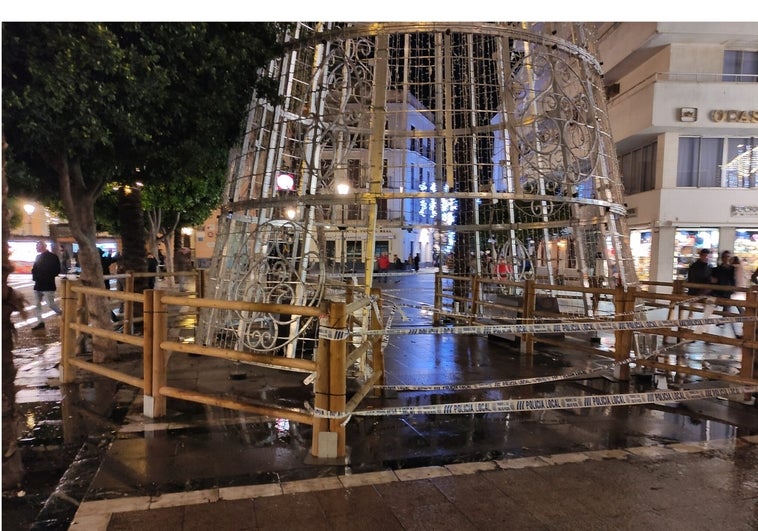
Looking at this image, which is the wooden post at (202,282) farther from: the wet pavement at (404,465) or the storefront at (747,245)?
the storefront at (747,245)

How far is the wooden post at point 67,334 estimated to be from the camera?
6160 mm

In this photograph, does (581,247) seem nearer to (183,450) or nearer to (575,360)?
(575,360)

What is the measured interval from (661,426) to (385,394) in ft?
9.72

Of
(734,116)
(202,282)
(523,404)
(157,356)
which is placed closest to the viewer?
(523,404)

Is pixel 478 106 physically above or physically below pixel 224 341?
above

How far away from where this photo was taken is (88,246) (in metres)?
6.96

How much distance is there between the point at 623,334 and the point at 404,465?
13.0 ft

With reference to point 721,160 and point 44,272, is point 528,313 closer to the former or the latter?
point 44,272

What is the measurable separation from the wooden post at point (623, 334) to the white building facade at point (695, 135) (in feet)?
47.0

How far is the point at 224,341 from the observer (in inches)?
280

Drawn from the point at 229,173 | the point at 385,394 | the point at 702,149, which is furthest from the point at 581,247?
the point at 702,149

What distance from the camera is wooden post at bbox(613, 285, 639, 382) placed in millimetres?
6445

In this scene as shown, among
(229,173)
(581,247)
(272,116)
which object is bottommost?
(581,247)

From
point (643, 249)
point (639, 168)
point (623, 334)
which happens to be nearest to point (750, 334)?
point (623, 334)
